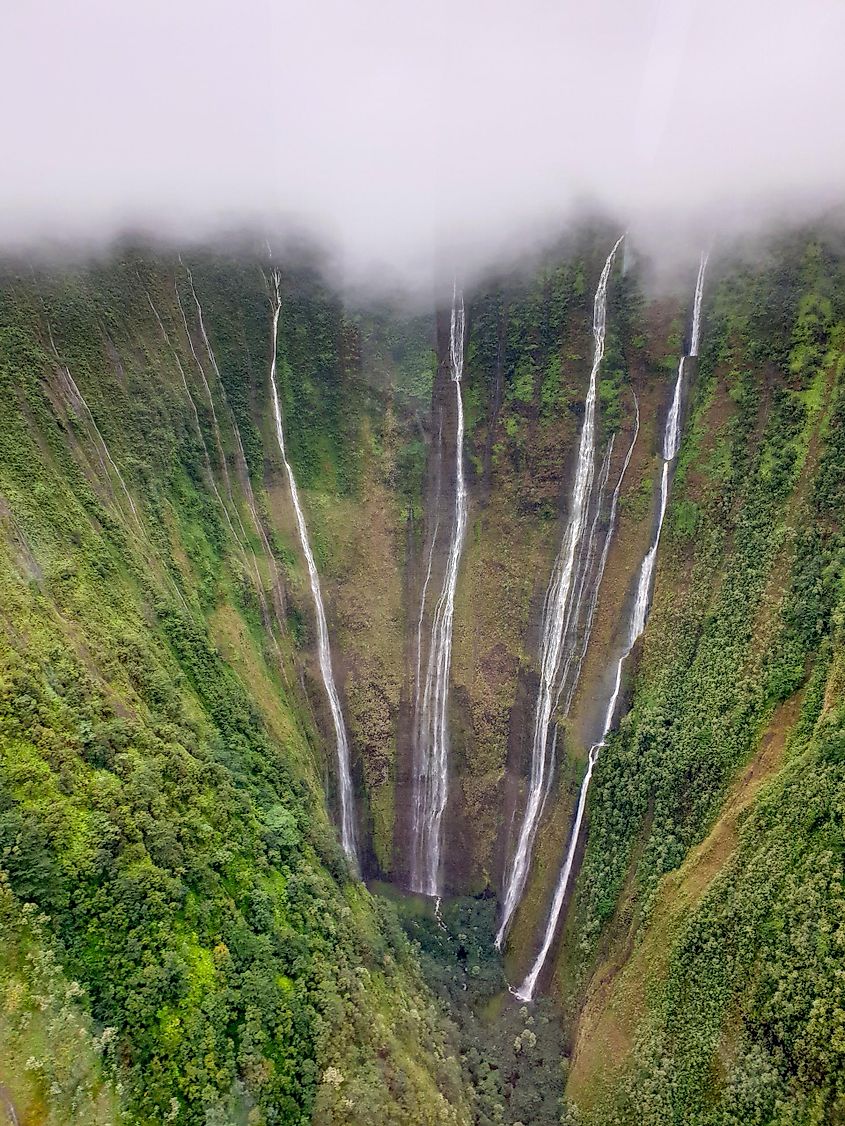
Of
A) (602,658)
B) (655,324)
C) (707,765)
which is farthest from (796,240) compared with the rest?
(707,765)

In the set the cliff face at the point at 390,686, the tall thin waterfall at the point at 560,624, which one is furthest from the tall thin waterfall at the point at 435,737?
the tall thin waterfall at the point at 560,624

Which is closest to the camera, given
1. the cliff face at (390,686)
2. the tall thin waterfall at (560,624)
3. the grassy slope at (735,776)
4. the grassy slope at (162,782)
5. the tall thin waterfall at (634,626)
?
the grassy slope at (162,782)

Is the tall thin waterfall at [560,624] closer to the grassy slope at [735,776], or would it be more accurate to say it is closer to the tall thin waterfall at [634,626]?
the tall thin waterfall at [634,626]

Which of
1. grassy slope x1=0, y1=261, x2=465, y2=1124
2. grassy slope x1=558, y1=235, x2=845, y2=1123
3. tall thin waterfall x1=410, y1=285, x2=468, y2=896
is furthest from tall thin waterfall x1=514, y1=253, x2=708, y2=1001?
grassy slope x1=0, y1=261, x2=465, y2=1124

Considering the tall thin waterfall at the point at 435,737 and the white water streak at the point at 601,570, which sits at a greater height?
the white water streak at the point at 601,570

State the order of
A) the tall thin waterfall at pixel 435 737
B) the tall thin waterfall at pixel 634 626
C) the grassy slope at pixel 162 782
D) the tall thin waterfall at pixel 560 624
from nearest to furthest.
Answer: the grassy slope at pixel 162 782, the tall thin waterfall at pixel 634 626, the tall thin waterfall at pixel 560 624, the tall thin waterfall at pixel 435 737

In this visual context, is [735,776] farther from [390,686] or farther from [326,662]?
[326,662]

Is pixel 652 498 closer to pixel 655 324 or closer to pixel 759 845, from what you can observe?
pixel 655 324

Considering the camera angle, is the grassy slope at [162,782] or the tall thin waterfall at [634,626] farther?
the tall thin waterfall at [634,626]
